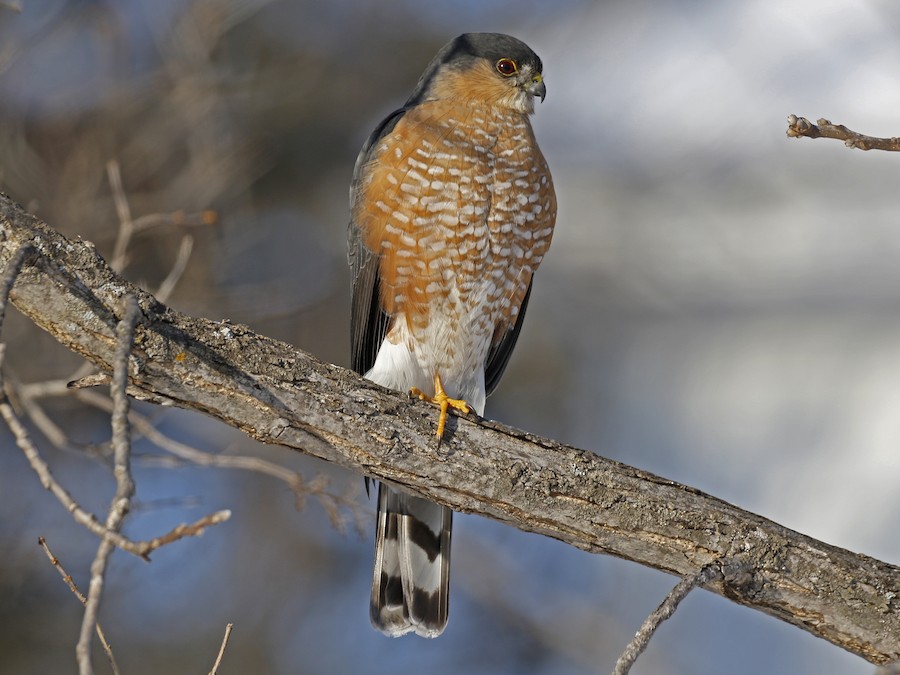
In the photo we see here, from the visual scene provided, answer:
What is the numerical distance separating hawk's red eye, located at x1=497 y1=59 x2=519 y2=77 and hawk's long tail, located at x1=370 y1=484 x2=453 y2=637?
1.87 metres

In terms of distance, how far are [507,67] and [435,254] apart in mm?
1034

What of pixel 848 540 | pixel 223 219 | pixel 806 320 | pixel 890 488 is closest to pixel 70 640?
pixel 223 219

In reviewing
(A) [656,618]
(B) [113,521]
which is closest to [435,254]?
(A) [656,618]

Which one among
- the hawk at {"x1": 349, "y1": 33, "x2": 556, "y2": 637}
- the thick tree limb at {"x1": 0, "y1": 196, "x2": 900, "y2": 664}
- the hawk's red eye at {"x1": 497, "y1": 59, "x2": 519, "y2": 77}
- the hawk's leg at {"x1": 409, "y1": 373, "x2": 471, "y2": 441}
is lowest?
the thick tree limb at {"x1": 0, "y1": 196, "x2": 900, "y2": 664}

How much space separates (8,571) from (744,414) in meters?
5.82

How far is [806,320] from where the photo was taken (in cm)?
866

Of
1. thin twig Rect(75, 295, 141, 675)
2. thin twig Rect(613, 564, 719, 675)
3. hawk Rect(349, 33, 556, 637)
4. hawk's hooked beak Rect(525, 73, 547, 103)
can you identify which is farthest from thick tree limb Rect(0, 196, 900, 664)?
hawk's hooked beak Rect(525, 73, 547, 103)

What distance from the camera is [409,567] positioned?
3918 mm

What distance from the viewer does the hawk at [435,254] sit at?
3.82 metres

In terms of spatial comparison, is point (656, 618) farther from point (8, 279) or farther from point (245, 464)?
point (245, 464)

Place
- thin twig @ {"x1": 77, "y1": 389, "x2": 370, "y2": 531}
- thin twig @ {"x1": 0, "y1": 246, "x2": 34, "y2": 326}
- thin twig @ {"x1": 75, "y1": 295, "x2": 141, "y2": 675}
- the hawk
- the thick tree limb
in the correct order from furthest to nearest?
1. the hawk
2. thin twig @ {"x1": 77, "y1": 389, "x2": 370, "y2": 531}
3. the thick tree limb
4. thin twig @ {"x1": 0, "y1": 246, "x2": 34, "y2": 326}
5. thin twig @ {"x1": 75, "y1": 295, "x2": 141, "y2": 675}

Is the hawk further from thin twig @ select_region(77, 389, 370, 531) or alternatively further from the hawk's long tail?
thin twig @ select_region(77, 389, 370, 531)

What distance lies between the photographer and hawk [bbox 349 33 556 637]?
3.82m

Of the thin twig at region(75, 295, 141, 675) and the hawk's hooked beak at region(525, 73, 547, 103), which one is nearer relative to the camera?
the thin twig at region(75, 295, 141, 675)
